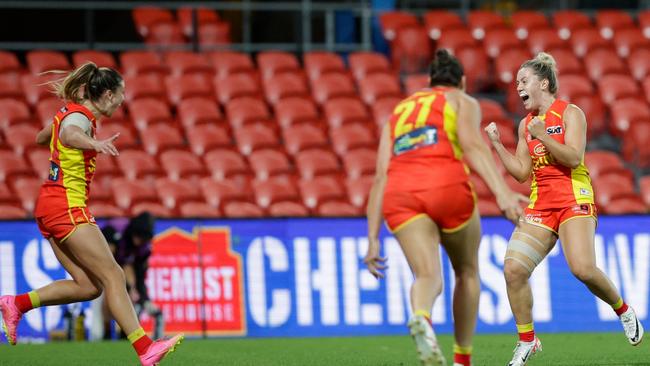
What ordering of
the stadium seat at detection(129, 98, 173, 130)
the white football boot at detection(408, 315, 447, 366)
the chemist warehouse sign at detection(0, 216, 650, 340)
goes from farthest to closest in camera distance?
the stadium seat at detection(129, 98, 173, 130)
the chemist warehouse sign at detection(0, 216, 650, 340)
the white football boot at detection(408, 315, 447, 366)

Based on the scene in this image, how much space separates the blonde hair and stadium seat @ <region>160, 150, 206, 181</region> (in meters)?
7.91

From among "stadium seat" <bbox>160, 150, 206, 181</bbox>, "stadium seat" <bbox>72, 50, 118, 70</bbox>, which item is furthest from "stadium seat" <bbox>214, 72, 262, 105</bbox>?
"stadium seat" <bbox>160, 150, 206, 181</bbox>

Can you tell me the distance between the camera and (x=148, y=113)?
56.3 ft

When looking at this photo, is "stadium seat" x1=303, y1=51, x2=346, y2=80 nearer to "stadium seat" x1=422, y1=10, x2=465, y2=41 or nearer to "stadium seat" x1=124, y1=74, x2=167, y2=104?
"stadium seat" x1=422, y1=10, x2=465, y2=41

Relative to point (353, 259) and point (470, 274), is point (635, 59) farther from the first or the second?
point (470, 274)

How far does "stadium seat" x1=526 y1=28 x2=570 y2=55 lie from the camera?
1931cm

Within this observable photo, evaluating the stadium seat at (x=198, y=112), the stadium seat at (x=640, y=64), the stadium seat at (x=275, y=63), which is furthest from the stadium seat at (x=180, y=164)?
the stadium seat at (x=640, y=64)

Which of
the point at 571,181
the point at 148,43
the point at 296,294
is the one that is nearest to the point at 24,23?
the point at 148,43

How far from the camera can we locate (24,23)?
20.2m

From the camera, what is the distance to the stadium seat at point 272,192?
15.3 meters

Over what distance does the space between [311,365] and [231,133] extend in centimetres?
817

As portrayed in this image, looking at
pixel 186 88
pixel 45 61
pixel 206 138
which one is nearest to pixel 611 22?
pixel 186 88

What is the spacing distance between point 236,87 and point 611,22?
691 centimetres

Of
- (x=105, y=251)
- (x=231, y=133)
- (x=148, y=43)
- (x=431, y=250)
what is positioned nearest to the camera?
(x=431, y=250)
